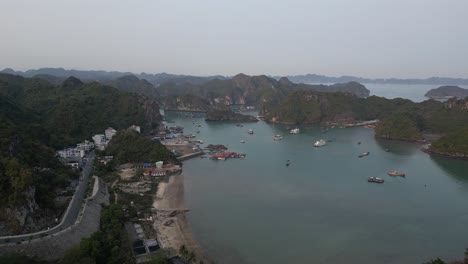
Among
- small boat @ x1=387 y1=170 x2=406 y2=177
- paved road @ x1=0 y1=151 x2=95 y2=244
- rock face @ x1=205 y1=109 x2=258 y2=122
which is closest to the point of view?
paved road @ x1=0 y1=151 x2=95 y2=244

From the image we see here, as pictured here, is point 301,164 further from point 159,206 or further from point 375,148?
point 159,206

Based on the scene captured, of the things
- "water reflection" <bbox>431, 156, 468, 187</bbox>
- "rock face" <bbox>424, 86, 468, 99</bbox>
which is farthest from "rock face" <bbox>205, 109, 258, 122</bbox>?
"rock face" <bbox>424, 86, 468, 99</bbox>

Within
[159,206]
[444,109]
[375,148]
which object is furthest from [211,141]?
[444,109]

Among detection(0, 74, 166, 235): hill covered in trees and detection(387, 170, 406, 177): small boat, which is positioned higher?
detection(0, 74, 166, 235): hill covered in trees

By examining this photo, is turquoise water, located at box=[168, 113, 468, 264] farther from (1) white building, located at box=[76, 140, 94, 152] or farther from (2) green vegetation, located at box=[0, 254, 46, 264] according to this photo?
(1) white building, located at box=[76, 140, 94, 152]

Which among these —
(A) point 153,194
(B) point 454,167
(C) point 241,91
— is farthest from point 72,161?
(C) point 241,91

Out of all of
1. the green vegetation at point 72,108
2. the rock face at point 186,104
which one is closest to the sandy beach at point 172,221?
the green vegetation at point 72,108
